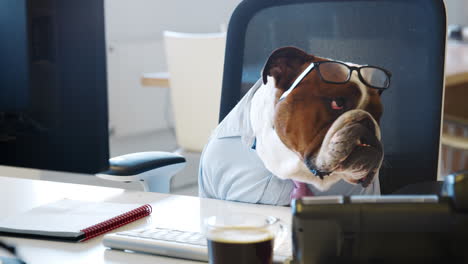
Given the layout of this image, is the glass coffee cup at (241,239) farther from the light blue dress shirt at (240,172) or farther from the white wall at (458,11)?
the white wall at (458,11)

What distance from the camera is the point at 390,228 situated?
0.64m

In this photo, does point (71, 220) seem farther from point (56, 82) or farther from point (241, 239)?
point (241, 239)

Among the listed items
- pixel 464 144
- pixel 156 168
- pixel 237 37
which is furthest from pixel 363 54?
pixel 464 144

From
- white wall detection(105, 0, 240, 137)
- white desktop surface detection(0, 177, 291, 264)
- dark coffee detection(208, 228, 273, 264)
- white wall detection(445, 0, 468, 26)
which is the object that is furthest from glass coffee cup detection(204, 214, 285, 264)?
white wall detection(445, 0, 468, 26)

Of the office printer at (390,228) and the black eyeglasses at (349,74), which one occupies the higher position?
the black eyeglasses at (349,74)

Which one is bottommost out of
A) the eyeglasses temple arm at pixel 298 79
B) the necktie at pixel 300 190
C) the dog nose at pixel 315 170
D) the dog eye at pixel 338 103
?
the necktie at pixel 300 190

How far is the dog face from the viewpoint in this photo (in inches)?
47.1

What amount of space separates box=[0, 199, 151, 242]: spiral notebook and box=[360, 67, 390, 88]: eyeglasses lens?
44cm

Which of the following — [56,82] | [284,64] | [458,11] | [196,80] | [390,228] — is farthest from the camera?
[458,11]

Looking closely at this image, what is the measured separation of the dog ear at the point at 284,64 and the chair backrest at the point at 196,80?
1.29m

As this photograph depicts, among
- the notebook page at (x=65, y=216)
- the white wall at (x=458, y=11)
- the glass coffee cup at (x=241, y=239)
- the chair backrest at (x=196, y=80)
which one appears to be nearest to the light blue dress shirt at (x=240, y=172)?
the notebook page at (x=65, y=216)

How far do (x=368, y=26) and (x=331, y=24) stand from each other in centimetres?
7

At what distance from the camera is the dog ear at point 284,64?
125cm

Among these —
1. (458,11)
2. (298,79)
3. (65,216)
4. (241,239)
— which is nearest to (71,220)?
(65,216)
